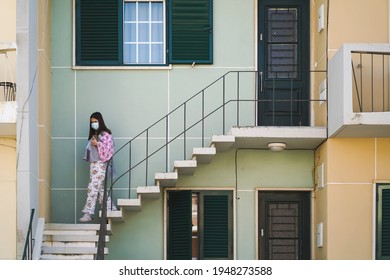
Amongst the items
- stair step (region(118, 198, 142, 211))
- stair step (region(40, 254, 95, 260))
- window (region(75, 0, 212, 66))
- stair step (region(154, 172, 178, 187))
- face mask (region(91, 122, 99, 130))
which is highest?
window (region(75, 0, 212, 66))

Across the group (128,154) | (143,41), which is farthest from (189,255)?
(143,41)

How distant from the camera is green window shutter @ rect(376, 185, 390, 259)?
29.1 metres

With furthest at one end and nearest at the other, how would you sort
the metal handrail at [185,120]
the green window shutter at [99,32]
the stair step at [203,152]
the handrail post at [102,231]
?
the green window shutter at [99,32] < the metal handrail at [185,120] < the stair step at [203,152] < the handrail post at [102,231]

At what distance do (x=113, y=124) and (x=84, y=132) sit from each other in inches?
21.4

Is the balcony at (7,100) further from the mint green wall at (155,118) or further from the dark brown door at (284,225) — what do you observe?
the dark brown door at (284,225)

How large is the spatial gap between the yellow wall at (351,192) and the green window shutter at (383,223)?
0.40ft

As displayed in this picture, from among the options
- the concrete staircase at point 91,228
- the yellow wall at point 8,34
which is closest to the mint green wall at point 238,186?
the concrete staircase at point 91,228

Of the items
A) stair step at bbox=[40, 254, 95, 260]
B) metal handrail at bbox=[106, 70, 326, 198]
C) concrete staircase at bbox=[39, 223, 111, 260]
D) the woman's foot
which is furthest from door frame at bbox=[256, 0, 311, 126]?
stair step at bbox=[40, 254, 95, 260]

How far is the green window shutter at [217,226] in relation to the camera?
99.3ft

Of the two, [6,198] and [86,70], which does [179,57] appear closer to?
[86,70]

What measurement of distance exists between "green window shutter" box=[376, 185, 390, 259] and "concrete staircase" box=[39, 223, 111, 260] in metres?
4.68

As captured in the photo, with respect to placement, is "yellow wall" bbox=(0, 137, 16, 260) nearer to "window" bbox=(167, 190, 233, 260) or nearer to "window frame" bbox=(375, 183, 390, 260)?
"window" bbox=(167, 190, 233, 260)

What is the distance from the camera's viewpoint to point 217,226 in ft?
99.7

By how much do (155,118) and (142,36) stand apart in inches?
61.2
